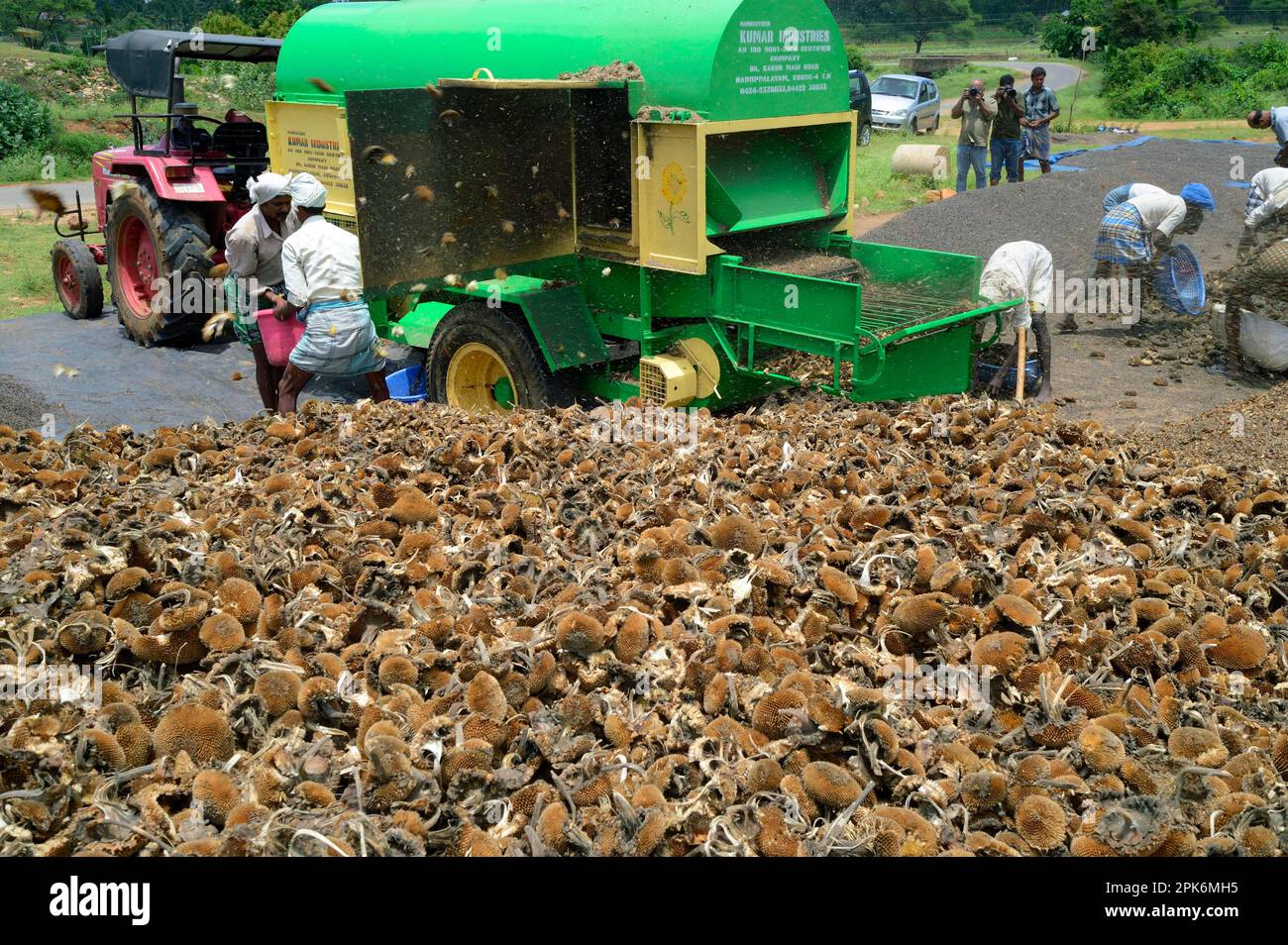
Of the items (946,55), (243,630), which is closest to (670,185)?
(243,630)

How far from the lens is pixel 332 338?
6766 millimetres

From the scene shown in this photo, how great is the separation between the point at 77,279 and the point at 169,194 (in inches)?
80.2

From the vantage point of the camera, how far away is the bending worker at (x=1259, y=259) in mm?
9172

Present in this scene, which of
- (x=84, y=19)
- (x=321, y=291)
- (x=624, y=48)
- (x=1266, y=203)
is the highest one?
(x=84, y=19)

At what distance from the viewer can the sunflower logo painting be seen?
722cm

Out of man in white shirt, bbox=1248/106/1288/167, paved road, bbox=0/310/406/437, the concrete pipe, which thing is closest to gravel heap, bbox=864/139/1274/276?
man in white shirt, bbox=1248/106/1288/167

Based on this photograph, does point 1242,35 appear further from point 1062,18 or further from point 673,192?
point 673,192

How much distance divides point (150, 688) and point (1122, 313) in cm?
1067

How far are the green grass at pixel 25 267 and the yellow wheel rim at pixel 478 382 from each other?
6.80m

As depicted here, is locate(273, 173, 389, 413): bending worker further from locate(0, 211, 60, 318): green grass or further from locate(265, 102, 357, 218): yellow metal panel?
locate(0, 211, 60, 318): green grass

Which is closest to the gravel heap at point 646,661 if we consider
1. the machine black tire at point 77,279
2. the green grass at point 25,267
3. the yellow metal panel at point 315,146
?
the yellow metal panel at point 315,146

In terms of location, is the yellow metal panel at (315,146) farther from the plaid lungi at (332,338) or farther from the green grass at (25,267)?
the green grass at (25,267)

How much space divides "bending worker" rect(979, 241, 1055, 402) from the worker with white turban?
509 centimetres

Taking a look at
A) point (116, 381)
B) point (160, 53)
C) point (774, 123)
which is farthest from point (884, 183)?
point (116, 381)
